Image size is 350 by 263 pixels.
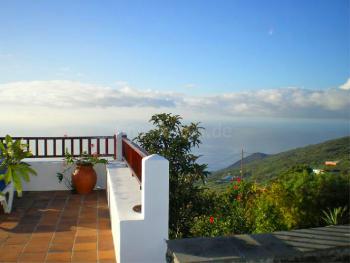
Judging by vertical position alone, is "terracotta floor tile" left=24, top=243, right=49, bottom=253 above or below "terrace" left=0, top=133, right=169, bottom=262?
below

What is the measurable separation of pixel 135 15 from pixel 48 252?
479 centimetres

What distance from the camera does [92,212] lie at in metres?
5.27

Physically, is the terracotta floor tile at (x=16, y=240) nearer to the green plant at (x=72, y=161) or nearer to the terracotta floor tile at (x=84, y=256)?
the terracotta floor tile at (x=84, y=256)

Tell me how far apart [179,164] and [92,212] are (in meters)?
1.55

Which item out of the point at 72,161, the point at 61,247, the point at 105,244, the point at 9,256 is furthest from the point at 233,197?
the point at 9,256

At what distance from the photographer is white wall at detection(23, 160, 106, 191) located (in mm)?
6844

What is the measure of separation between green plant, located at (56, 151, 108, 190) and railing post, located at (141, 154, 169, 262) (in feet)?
12.1

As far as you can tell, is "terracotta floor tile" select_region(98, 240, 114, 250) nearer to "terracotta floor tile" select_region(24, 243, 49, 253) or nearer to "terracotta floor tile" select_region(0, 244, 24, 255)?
"terracotta floor tile" select_region(24, 243, 49, 253)

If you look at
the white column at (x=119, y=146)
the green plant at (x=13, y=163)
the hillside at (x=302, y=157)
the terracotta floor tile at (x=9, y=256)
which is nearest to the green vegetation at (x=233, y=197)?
the white column at (x=119, y=146)

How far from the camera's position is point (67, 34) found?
267 inches

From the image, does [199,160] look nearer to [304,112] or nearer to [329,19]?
[329,19]

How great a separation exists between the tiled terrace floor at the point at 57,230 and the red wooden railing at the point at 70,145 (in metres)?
1.02

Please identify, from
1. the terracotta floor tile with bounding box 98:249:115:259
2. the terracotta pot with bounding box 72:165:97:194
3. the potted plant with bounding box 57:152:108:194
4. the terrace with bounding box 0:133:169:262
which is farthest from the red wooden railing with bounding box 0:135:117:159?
the terracotta floor tile with bounding box 98:249:115:259

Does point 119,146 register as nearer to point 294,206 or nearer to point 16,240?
point 16,240
